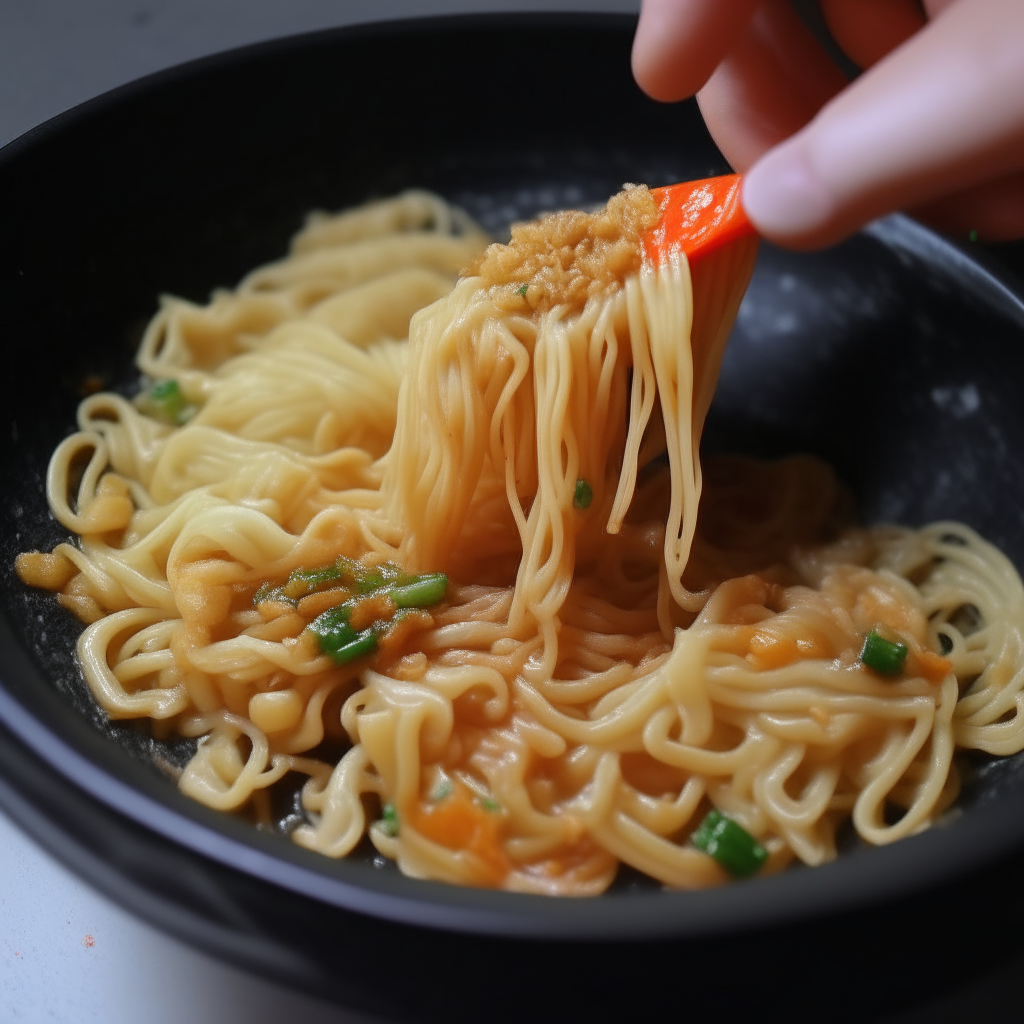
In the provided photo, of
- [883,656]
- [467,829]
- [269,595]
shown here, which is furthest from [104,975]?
[883,656]

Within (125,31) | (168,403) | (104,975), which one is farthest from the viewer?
(125,31)

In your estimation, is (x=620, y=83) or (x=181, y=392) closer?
(x=181, y=392)

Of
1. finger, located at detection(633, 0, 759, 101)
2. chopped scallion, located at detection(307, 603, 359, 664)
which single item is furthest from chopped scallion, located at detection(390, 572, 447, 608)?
finger, located at detection(633, 0, 759, 101)

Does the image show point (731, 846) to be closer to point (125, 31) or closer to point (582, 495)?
point (582, 495)

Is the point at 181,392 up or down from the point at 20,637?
up

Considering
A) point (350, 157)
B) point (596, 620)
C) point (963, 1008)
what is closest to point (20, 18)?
point (350, 157)

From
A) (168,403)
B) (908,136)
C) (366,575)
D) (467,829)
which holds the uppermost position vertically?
(168,403)

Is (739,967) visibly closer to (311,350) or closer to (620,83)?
(311,350)

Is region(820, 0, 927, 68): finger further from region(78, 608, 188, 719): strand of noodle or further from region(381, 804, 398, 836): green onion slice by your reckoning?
region(78, 608, 188, 719): strand of noodle
